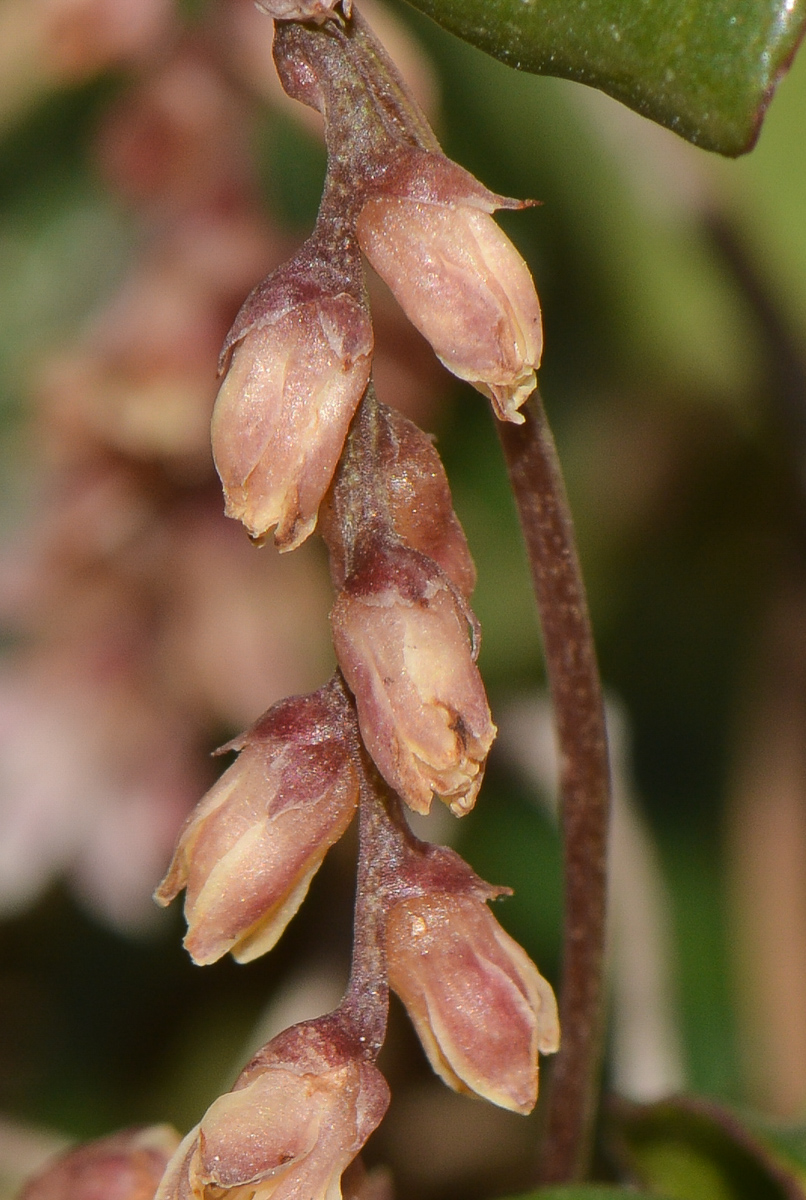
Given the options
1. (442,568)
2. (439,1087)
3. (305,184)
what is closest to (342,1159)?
(442,568)

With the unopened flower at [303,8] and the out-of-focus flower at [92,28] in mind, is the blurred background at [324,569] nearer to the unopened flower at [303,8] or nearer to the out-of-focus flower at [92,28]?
the out-of-focus flower at [92,28]

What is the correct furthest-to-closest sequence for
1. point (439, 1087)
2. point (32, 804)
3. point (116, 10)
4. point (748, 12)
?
point (439, 1087) < point (32, 804) < point (116, 10) < point (748, 12)

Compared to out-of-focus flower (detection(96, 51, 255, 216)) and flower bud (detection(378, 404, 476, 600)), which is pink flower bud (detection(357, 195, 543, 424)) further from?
out-of-focus flower (detection(96, 51, 255, 216))

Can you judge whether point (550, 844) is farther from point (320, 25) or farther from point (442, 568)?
point (320, 25)

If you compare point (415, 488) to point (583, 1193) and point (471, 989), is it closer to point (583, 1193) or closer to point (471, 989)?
point (471, 989)

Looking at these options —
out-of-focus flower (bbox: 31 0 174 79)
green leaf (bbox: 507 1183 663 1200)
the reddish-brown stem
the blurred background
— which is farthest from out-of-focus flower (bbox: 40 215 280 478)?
green leaf (bbox: 507 1183 663 1200)

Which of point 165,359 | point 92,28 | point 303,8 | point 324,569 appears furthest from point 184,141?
point 303,8
